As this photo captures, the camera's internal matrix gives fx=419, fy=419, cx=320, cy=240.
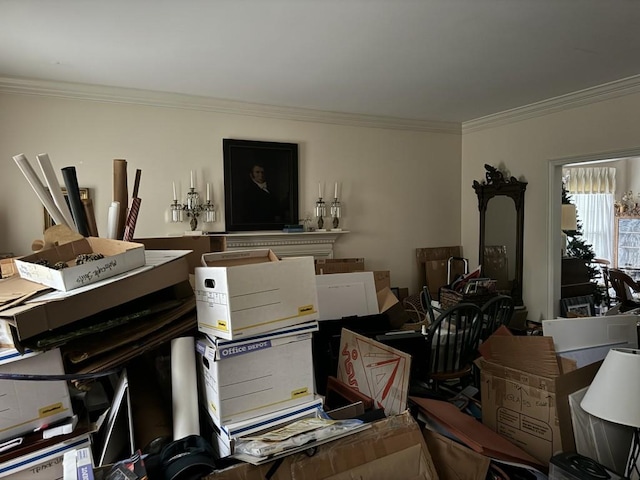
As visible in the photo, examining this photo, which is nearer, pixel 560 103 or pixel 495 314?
pixel 495 314

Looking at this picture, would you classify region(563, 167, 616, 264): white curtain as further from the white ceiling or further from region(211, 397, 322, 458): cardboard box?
region(211, 397, 322, 458): cardboard box

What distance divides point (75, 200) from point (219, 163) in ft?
7.48

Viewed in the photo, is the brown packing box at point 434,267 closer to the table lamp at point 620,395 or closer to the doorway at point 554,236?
the doorway at point 554,236

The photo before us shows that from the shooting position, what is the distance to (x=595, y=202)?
7340mm

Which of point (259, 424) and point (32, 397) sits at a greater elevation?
point (32, 397)

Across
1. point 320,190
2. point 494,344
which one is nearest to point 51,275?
point 494,344

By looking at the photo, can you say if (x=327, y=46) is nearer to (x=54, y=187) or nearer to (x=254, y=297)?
(x=54, y=187)

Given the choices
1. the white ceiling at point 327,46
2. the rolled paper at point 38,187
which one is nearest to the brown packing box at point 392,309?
the white ceiling at point 327,46

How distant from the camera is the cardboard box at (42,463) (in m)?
1.18

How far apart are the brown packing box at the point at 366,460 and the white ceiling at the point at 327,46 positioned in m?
1.96

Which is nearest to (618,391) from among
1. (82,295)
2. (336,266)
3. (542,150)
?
(82,295)

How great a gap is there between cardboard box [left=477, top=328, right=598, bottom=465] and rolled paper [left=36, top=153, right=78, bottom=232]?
6.48 feet

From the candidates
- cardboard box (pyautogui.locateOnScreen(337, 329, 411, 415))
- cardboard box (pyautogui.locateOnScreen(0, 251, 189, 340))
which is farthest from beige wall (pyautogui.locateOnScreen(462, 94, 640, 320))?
cardboard box (pyautogui.locateOnScreen(0, 251, 189, 340))

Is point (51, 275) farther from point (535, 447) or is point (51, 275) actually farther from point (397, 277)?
point (397, 277)
